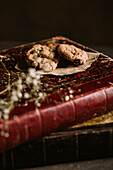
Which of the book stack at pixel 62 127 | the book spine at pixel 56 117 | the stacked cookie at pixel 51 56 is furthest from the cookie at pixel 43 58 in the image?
the book spine at pixel 56 117

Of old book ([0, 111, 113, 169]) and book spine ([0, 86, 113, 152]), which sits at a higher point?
book spine ([0, 86, 113, 152])

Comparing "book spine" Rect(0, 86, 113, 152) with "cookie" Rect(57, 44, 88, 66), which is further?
"cookie" Rect(57, 44, 88, 66)

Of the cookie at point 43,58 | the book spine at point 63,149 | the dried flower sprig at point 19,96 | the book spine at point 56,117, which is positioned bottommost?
the book spine at point 63,149

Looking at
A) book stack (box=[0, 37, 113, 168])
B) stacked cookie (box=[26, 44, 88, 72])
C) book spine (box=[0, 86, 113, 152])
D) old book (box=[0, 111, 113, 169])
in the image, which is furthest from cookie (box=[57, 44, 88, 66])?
old book (box=[0, 111, 113, 169])

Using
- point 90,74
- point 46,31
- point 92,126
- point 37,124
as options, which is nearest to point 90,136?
point 92,126

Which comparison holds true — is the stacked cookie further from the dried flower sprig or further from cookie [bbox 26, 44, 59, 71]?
the dried flower sprig

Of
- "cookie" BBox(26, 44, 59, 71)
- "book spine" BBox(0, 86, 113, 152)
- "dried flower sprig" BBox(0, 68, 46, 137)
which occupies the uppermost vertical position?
"cookie" BBox(26, 44, 59, 71)

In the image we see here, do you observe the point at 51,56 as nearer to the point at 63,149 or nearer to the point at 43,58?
the point at 43,58

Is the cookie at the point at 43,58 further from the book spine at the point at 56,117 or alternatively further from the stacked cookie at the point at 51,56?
the book spine at the point at 56,117
